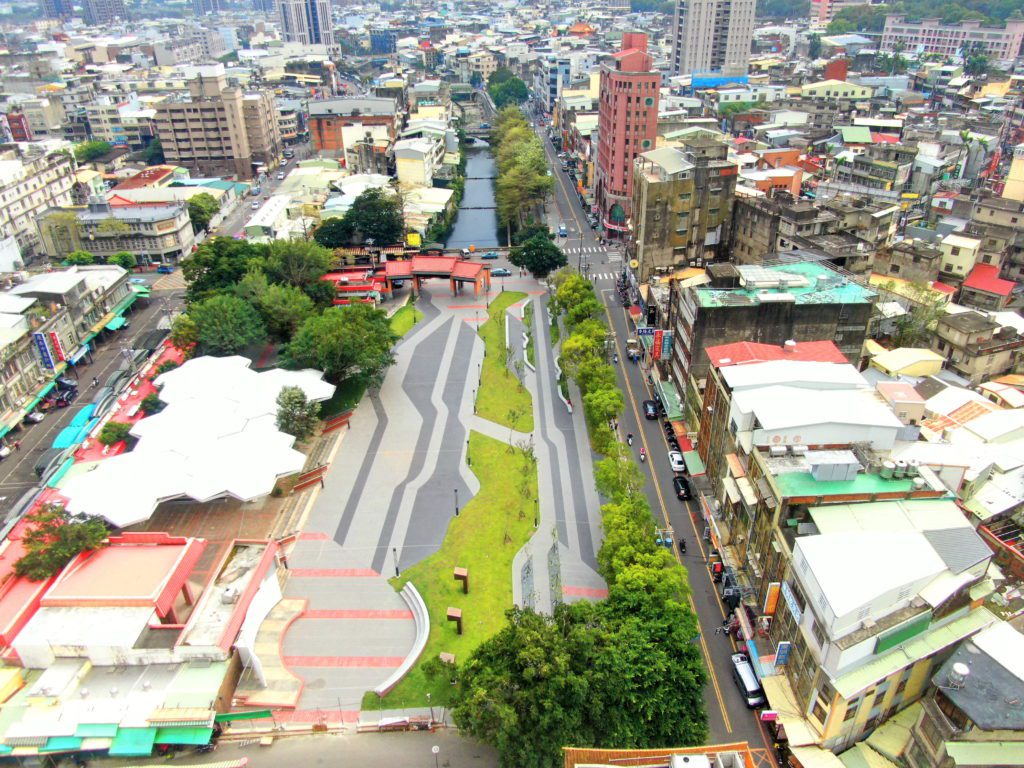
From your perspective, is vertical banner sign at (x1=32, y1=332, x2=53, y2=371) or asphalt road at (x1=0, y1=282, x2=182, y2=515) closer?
asphalt road at (x1=0, y1=282, x2=182, y2=515)

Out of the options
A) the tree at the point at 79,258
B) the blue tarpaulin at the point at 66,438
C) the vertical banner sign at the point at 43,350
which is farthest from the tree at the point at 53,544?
the tree at the point at 79,258

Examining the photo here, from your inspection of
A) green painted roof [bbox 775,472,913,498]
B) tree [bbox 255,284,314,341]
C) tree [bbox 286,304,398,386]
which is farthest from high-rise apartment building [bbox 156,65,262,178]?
green painted roof [bbox 775,472,913,498]

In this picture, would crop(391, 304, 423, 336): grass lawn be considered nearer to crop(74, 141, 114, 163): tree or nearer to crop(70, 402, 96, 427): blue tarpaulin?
crop(70, 402, 96, 427): blue tarpaulin

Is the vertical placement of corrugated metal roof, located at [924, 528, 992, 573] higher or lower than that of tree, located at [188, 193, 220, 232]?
higher

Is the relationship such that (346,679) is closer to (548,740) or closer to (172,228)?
(548,740)

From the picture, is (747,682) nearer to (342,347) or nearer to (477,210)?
(342,347)

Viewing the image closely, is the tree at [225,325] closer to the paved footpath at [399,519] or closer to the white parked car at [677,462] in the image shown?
the paved footpath at [399,519]
